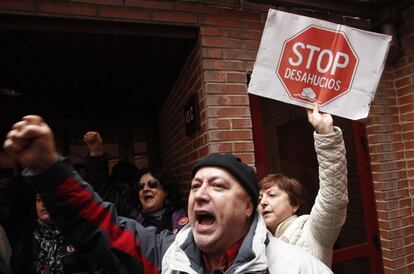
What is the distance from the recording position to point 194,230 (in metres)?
1.58

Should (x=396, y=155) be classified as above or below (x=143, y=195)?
above

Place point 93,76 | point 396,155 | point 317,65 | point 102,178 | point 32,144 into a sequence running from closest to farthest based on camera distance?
point 32,144 → point 317,65 → point 102,178 → point 396,155 → point 93,76

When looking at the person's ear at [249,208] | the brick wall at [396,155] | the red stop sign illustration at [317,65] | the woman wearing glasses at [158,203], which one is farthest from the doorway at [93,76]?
the brick wall at [396,155]

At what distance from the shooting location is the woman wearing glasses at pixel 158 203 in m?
2.81

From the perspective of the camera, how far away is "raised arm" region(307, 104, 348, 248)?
6.00 ft

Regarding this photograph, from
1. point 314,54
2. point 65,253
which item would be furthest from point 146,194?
point 314,54

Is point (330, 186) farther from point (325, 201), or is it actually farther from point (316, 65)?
point (316, 65)

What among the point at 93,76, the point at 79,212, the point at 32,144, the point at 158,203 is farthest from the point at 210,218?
the point at 93,76

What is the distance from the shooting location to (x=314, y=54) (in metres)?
2.14

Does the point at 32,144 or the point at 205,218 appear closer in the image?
the point at 32,144

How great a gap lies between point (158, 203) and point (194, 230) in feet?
4.53

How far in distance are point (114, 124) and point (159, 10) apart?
3.68 m

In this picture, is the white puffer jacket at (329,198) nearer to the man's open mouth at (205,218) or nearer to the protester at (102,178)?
the man's open mouth at (205,218)

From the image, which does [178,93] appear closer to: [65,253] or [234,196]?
[65,253]
